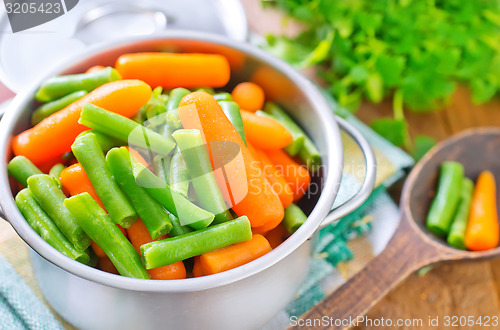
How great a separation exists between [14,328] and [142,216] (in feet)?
1.31

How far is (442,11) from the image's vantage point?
1.69m

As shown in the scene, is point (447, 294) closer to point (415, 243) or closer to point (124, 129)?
point (415, 243)

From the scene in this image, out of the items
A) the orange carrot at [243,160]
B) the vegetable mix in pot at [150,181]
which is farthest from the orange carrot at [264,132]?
the orange carrot at [243,160]

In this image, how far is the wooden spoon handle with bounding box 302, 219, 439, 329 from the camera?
1128 mm

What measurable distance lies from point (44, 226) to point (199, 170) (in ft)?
0.93

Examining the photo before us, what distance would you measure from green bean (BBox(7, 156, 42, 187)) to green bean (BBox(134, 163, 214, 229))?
235 millimetres

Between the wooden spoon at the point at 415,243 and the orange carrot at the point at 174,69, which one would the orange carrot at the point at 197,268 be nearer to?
the wooden spoon at the point at 415,243

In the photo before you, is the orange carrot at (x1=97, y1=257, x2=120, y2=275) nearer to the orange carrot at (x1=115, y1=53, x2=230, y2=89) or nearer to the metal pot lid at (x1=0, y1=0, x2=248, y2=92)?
the orange carrot at (x1=115, y1=53, x2=230, y2=89)

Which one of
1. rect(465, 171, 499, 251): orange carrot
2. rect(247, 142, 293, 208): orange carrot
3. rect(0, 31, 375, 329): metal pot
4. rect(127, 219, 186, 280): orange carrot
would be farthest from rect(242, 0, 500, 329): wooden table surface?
rect(127, 219, 186, 280): orange carrot

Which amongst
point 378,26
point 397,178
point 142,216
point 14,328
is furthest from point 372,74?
point 14,328

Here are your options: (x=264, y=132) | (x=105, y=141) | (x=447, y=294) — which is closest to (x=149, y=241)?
(x=105, y=141)

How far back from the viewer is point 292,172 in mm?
1072

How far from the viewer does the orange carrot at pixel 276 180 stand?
1007 mm

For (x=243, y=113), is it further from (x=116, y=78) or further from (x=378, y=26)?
(x=378, y=26)
